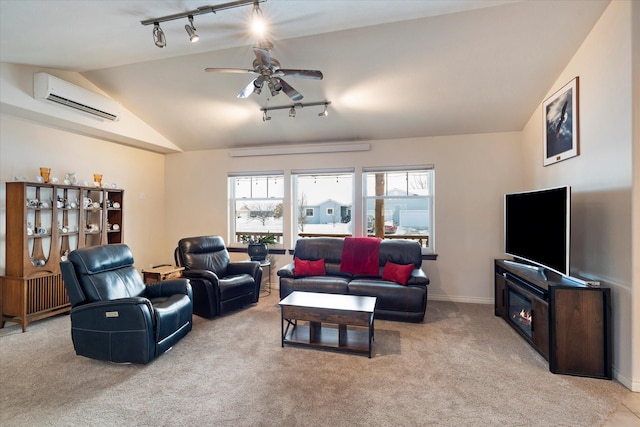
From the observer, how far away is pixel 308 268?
14.6 ft

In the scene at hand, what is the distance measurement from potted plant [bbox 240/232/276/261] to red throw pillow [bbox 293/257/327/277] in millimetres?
831

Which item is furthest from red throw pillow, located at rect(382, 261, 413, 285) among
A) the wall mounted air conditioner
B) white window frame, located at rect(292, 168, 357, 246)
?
the wall mounted air conditioner

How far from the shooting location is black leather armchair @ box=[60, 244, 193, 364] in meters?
2.69

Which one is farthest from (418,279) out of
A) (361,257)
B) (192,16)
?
(192,16)

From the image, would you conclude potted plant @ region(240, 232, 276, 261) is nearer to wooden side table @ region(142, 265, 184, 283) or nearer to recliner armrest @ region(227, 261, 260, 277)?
recliner armrest @ region(227, 261, 260, 277)

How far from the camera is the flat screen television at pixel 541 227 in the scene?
2.71 metres

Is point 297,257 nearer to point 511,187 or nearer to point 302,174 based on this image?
point 302,174

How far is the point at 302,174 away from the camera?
547 centimetres

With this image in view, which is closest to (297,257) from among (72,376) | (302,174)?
(302,174)

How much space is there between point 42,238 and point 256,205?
3007 mm

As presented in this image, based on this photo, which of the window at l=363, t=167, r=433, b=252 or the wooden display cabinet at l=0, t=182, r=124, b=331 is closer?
the wooden display cabinet at l=0, t=182, r=124, b=331

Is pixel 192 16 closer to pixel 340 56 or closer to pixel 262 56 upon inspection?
pixel 262 56

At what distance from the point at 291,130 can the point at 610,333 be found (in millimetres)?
4353

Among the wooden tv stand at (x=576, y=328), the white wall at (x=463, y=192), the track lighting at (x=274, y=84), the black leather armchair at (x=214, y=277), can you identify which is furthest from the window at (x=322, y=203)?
the wooden tv stand at (x=576, y=328)
